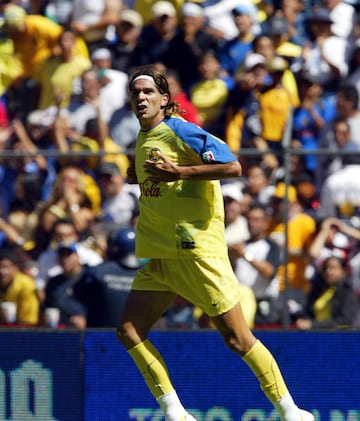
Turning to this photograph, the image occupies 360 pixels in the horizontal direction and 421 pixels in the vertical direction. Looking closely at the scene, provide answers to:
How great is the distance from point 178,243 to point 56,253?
2973 millimetres

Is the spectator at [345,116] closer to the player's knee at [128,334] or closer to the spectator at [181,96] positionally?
the spectator at [181,96]

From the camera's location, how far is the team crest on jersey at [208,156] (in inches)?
254

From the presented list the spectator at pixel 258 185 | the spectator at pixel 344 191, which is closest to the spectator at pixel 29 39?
the spectator at pixel 258 185

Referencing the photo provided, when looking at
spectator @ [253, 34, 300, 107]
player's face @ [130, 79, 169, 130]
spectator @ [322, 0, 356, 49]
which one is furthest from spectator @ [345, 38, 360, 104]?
player's face @ [130, 79, 169, 130]

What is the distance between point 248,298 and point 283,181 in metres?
0.93

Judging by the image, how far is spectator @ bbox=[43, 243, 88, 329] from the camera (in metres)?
9.17

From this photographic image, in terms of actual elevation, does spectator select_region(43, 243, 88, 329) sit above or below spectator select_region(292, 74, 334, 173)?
below

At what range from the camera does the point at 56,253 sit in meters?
9.44

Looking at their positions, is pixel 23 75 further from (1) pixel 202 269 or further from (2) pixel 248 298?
(1) pixel 202 269

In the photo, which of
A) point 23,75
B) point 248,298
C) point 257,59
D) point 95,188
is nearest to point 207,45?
point 257,59

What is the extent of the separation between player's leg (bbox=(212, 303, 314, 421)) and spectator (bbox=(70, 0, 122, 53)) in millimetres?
5739

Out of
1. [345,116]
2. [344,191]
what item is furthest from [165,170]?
[345,116]

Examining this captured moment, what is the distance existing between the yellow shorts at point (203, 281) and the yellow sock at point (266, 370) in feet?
1.00

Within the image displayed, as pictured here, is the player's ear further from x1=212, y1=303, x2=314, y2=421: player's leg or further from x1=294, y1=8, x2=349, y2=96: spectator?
x1=294, y1=8, x2=349, y2=96: spectator
